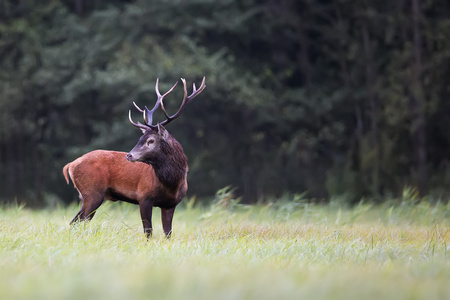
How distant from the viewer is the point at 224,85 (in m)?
19.9

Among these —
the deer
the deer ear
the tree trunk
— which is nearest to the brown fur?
the deer

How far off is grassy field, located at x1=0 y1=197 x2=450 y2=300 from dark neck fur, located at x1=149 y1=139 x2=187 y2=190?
579mm

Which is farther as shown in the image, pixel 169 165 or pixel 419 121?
pixel 419 121

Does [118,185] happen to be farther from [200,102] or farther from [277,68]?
[277,68]

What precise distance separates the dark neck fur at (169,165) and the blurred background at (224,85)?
10.5m

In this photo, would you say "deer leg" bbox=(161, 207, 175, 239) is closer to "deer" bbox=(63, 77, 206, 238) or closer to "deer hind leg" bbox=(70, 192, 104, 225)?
"deer" bbox=(63, 77, 206, 238)

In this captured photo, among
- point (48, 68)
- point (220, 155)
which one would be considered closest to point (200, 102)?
point (220, 155)

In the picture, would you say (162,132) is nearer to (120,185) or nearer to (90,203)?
(120,185)

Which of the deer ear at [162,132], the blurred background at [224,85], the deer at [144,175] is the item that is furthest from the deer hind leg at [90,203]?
the blurred background at [224,85]

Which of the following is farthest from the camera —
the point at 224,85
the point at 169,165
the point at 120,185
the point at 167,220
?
the point at 224,85

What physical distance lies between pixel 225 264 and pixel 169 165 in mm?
2552

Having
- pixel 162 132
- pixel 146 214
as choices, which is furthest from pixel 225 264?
pixel 162 132

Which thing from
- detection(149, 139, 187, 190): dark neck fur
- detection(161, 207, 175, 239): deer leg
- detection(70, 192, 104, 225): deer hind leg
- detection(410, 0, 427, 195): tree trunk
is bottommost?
detection(410, 0, 427, 195): tree trunk

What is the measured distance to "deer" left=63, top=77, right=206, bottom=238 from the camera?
25.0ft
